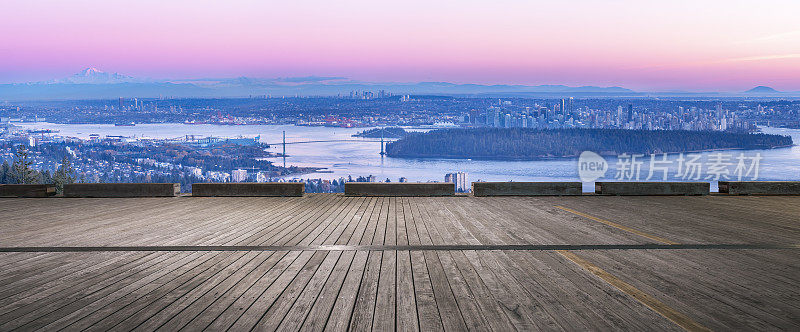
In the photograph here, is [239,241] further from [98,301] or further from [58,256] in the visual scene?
[98,301]

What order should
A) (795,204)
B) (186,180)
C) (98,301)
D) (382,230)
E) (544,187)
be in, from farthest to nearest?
(186,180) < (544,187) < (795,204) < (382,230) < (98,301)

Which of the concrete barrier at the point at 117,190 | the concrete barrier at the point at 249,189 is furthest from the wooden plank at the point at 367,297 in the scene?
the concrete barrier at the point at 117,190

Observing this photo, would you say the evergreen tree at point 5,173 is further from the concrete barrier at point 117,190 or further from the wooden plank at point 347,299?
the wooden plank at point 347,299

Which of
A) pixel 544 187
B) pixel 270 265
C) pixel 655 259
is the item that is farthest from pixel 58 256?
pixel 544 187

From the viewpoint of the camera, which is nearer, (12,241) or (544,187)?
(12,241)

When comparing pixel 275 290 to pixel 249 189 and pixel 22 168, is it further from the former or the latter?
pixel 22 168

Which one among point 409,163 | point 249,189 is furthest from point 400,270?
point 409,163

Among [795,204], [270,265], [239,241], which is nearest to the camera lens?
[270,265]

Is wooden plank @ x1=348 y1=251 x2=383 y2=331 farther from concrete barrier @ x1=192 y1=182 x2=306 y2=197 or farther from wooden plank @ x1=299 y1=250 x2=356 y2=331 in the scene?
concrete barrier @ x1=192 y1=182 x2=306 y2=197
